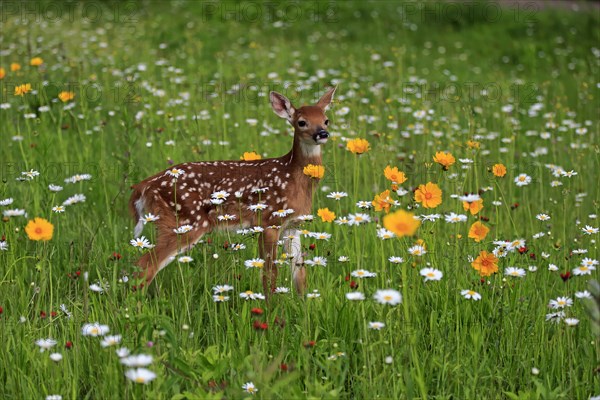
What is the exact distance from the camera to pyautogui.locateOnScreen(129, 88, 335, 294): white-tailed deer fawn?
454cm

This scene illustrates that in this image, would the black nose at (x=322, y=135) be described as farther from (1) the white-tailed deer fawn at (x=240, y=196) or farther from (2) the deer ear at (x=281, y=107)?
(2) the deer ear at (x=281, y=107)

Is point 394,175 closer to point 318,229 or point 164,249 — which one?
point 318,229

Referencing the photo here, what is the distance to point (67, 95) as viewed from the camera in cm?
604

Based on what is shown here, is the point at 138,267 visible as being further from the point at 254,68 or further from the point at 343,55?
the point at 343,55

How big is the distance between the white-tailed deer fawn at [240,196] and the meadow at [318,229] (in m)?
0.13

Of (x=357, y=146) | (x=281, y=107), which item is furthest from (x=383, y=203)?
(x=281, y=107)

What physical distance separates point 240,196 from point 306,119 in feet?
2.14

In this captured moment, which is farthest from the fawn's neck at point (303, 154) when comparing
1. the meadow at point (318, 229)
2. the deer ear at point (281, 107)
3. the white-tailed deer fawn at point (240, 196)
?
the meadow at point (318, 229)

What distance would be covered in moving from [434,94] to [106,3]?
8.68 metres

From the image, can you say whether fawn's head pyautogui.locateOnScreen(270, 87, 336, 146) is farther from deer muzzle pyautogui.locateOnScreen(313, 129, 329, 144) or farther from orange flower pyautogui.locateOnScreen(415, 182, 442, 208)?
orange flower pyautogui.locateOnScreen(415, 182, 442, 208)

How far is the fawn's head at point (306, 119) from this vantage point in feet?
15.8

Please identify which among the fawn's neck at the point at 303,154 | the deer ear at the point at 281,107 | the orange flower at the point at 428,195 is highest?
the deer ear at the point at 281,107

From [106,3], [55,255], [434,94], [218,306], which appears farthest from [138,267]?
[106,3]

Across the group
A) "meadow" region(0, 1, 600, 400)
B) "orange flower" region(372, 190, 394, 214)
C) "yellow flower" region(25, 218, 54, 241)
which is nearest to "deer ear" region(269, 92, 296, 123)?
"meadow" region(0, 1, 600, 400)
